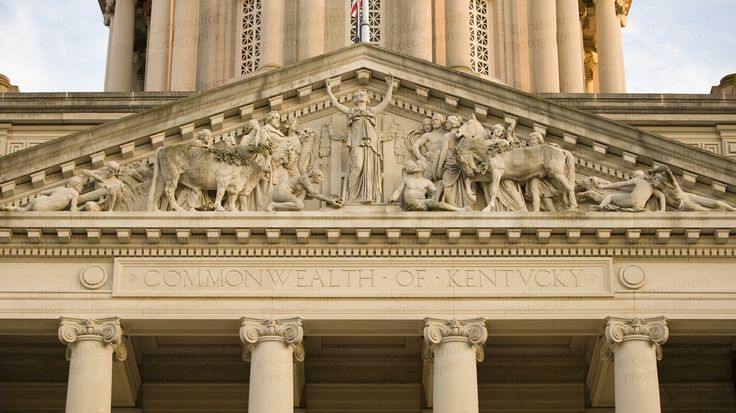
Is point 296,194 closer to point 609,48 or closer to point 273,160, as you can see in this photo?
point 273,160

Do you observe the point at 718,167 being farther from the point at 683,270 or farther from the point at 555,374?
the point at 555,374

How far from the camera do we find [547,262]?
2938 centimetres

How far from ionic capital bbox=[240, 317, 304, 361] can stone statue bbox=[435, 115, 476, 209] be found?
3447mm

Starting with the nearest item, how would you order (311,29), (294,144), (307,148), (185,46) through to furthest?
1. (294,144)
2. (307,148)
3. (311,29)
4. (185,46)

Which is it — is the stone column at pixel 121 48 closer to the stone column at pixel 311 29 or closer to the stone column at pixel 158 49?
the stone column at pixel 158 49

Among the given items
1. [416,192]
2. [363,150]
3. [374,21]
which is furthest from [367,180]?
[374,21]

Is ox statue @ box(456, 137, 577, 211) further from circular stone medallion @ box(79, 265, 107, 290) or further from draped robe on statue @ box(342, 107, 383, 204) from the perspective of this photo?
circular stone medallion @ box(79, 265, 107, 290)

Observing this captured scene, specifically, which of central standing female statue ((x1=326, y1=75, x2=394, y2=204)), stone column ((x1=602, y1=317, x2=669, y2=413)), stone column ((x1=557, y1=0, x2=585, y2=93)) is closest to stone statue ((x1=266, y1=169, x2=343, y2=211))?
central standing female statue ((x1=326, y1=75, x2=394, y2=204))

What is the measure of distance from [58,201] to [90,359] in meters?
2.93

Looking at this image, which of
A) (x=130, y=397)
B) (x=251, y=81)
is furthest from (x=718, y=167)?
(x=130, y=397)

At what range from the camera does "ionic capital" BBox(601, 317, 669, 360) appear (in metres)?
28.8

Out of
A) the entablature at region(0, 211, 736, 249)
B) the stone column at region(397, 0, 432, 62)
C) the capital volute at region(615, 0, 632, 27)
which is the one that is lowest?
the entablature at region(0, 211, 736, 249)

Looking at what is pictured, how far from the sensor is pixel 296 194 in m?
29.7

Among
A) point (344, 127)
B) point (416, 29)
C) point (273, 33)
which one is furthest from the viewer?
point (273, 33)
